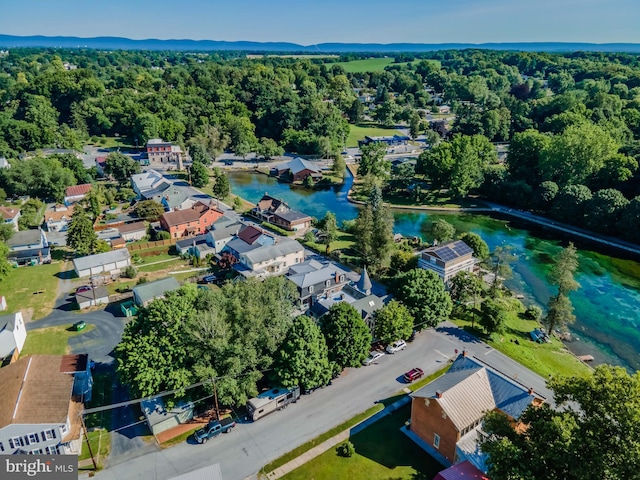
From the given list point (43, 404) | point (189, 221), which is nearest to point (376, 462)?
point (43, 404)

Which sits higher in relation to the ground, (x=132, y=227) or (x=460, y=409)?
(x=460, y=409)

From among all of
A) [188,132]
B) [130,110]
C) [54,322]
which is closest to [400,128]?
[188,132]

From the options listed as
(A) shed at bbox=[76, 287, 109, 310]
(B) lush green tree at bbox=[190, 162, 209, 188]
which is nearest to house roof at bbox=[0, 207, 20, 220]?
(A) shed at bbox=[76, 287, 109, 310]

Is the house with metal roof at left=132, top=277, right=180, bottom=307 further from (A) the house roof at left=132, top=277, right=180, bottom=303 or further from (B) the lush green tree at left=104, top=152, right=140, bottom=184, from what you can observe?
(B) the lush green tree at left=104, top=152, right=140, bottom=184

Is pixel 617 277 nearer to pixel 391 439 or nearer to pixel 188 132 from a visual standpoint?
pixel 391 439

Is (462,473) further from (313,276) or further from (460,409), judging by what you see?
(313,276)
